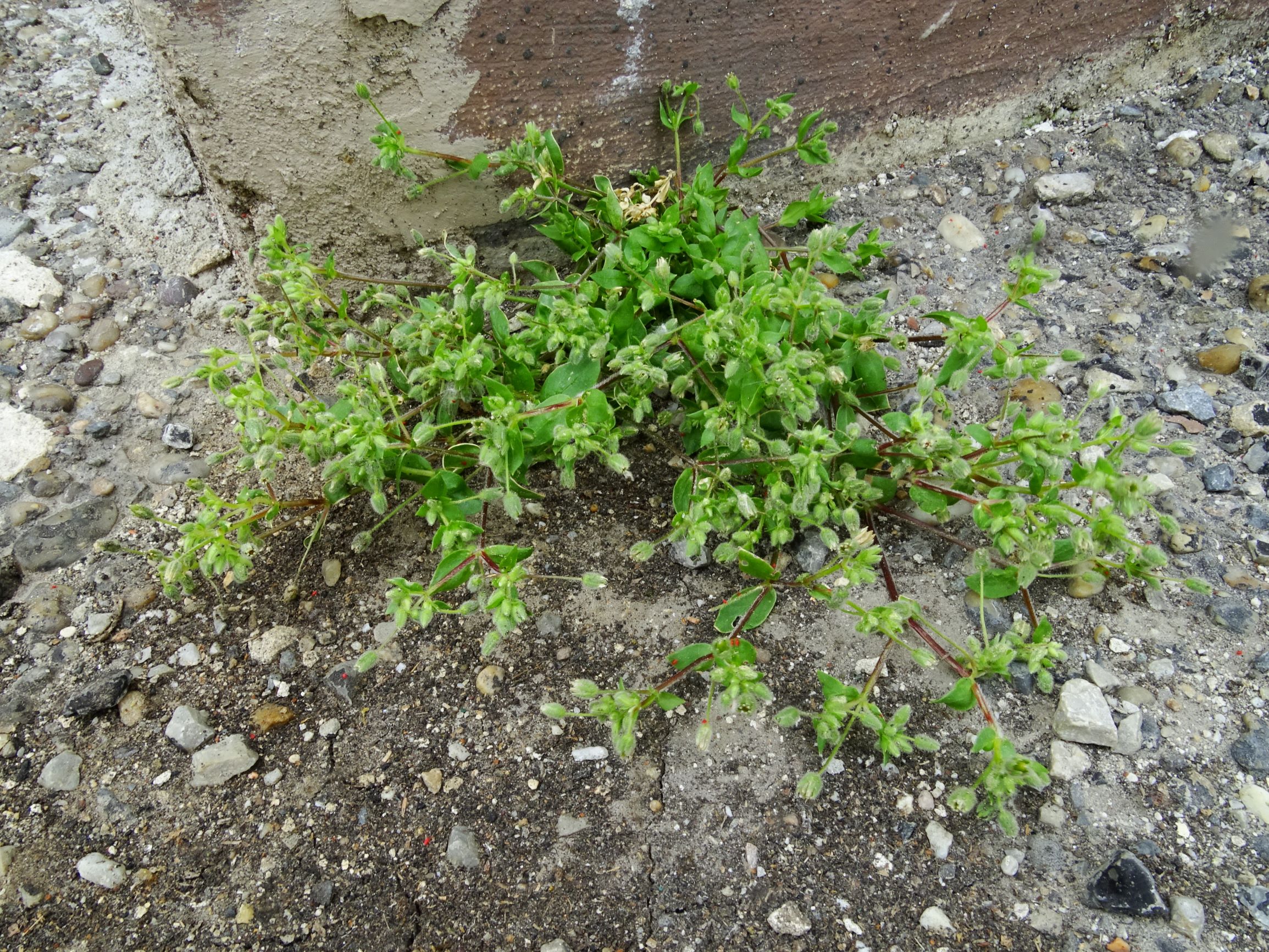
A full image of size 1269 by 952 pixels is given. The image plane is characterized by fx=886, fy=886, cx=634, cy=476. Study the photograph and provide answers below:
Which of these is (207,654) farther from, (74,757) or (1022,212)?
(1022,212)

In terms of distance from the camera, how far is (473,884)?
6.02 ft

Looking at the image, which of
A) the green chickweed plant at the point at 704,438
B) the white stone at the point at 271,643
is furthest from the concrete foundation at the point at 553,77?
the white stone at the point at 271,643

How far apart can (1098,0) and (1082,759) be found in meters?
2.78

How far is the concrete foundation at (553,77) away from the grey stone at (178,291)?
464 mm

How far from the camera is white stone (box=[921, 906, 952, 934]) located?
174 cm

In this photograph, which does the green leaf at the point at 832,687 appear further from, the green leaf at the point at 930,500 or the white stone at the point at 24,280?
the white stone at the point at 24,280

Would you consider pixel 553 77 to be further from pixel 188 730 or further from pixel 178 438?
pixel 188 730

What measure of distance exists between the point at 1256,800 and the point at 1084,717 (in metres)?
0.36

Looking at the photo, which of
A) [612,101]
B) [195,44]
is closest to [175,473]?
[195,44]

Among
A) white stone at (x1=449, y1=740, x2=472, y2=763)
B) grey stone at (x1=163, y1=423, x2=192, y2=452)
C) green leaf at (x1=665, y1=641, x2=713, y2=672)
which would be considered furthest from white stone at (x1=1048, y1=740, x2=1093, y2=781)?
grey stone at (x1=163, y1=423, x2=192, y2=452)

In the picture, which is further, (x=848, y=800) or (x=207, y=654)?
(x=207, y=654)

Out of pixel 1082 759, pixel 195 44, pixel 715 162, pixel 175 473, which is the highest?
pixel 195 44

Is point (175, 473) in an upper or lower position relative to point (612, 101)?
lower

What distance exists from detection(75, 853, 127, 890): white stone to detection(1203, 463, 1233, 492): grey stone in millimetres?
2733
